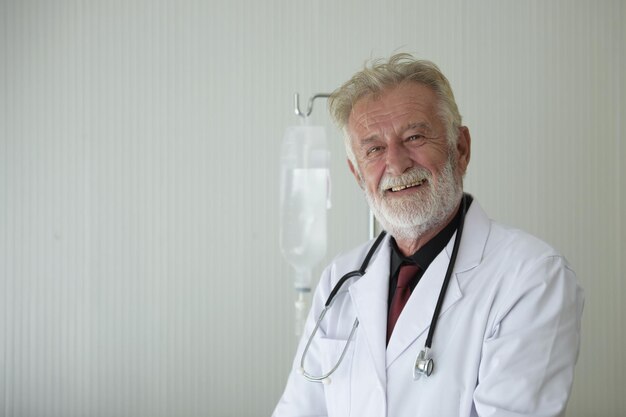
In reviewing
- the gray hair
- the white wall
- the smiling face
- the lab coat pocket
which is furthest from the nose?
the white wall

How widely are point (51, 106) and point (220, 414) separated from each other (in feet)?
4.43

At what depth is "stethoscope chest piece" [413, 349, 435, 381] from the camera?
117cm

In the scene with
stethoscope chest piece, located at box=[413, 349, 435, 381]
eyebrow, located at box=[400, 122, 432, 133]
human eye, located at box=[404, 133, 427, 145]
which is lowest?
stethoscope chest piece, located at box=[413, 349, 435, 381]

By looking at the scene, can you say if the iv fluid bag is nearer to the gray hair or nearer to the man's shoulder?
the gray hair

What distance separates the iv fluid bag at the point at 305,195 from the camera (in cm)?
216

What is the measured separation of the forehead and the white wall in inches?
→ 45.3

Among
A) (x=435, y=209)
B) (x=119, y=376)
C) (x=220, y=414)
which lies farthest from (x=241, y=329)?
(x=435, y=209)

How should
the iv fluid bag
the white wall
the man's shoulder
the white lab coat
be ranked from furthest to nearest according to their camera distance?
the white wall
the iv fluid bag
the man's shoulder
the white lab coat

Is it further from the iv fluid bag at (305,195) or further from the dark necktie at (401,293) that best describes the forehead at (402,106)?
the iv fluid bag at (305,195)

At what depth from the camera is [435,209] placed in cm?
134

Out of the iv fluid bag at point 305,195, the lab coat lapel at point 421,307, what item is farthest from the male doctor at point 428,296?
the iv fluid bag at point 305,195

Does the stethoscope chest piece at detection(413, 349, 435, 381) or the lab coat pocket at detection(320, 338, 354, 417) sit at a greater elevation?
the stethoscope chest piece at detection(413, 349, 435, 381)

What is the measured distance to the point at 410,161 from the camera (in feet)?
4.38

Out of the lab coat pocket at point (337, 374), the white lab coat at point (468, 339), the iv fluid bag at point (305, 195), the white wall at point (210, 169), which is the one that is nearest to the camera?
the white lab coat at point (468, 339)
